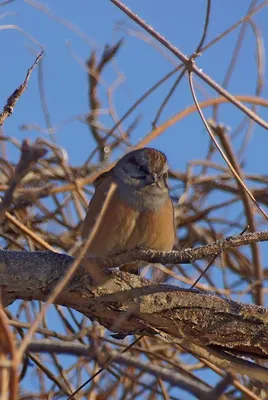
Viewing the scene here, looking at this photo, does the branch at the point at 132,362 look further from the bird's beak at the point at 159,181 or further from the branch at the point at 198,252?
the bird's beak at the point at 159,181

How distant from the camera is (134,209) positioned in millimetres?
3229

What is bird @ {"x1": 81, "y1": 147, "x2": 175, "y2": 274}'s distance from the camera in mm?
3131

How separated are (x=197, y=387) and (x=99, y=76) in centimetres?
278

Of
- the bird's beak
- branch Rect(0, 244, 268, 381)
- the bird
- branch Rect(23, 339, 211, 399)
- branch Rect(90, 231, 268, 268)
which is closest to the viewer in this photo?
branch Rect(23, 339, 211, 399)

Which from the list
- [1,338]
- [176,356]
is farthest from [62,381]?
[1,338]

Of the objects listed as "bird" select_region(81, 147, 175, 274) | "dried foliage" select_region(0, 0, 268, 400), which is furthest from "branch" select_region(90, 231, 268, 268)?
→ "bird" select_region(81, 147, 175, 274)

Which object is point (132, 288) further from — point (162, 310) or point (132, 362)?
point (132, 362)

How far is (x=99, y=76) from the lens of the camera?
3504mm

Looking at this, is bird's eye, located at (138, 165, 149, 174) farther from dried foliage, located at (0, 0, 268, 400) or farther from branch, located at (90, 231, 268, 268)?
branch, located at (90, 231, 268, 268)

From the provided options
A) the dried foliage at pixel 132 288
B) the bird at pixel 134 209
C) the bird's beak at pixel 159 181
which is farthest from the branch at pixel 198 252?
the bird's beak at pixel 159 181

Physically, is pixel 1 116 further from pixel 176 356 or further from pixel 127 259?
pixel 176 356

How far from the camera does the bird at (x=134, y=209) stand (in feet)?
10.3

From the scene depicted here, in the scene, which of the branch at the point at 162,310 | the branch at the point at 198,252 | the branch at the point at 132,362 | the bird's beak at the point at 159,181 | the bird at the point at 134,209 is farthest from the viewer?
the bird's beak at the point at 159,181

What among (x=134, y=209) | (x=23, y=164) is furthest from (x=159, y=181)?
(x=23, y=164)
